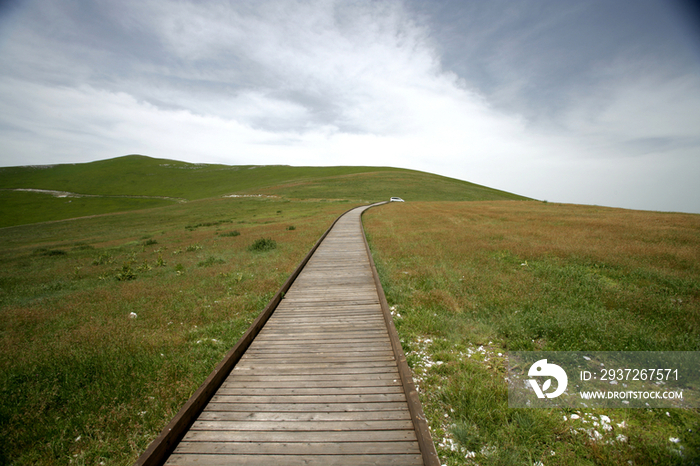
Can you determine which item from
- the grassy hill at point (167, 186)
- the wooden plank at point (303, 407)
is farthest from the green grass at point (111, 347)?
the grassy hill at point (167, 186)

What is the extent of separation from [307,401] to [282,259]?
9.59m

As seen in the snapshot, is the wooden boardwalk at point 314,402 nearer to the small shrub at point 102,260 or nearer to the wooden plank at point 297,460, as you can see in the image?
the wooden plank at point 297,460

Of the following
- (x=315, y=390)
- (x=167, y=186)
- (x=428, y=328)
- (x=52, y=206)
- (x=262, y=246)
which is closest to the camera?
(x=315, y=390)

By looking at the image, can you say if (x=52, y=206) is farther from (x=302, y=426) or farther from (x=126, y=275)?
(x=302, y=426)

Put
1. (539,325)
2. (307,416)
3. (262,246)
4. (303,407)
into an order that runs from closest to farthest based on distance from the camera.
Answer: (307,416)
(303,407)
(539,325)
(262,246)

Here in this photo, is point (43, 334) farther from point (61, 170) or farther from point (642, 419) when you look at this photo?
point (61, 170)

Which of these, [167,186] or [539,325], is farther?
[167,186]

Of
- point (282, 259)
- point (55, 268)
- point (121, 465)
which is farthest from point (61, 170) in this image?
point (121, 465)

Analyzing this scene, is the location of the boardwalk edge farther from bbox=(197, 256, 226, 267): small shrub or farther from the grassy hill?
the grassy hill

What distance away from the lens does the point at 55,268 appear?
15031mm
